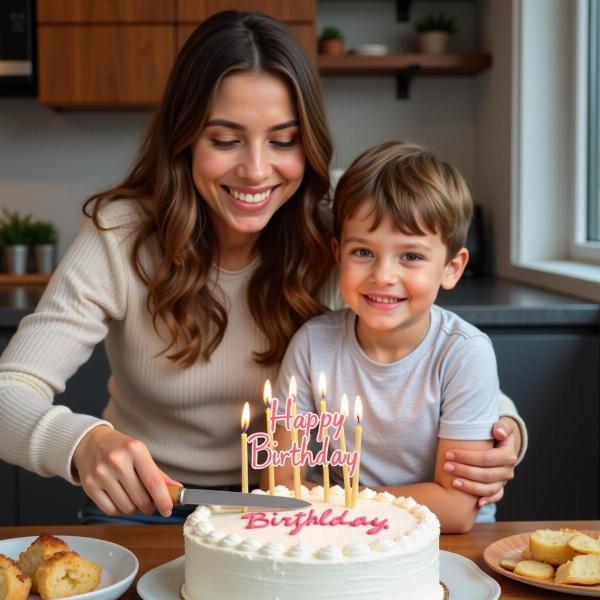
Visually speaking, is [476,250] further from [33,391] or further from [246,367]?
[33,391]

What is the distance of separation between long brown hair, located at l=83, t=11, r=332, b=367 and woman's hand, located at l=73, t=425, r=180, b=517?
466 mm

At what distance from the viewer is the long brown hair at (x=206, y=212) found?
1.56 metres

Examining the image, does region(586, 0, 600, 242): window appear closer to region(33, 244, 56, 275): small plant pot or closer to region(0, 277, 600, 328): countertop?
region(0, 277, 600, 328): countertop

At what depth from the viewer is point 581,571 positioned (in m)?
1.03

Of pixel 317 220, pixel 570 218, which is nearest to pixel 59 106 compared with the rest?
pixel 570 218

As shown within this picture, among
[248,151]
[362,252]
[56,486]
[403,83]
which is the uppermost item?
[403,83]

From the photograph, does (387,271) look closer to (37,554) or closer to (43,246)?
(37,554)

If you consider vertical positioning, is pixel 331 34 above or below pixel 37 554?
above

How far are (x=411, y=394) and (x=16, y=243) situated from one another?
221 centimetres

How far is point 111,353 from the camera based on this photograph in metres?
1.75

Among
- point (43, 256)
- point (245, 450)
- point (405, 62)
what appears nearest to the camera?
point (245, 450)

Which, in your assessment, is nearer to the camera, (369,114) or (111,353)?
(111,353)

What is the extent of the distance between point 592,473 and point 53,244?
1.92 metres

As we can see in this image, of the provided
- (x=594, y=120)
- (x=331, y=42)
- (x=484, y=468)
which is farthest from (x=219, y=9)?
(x=484, y=468)
